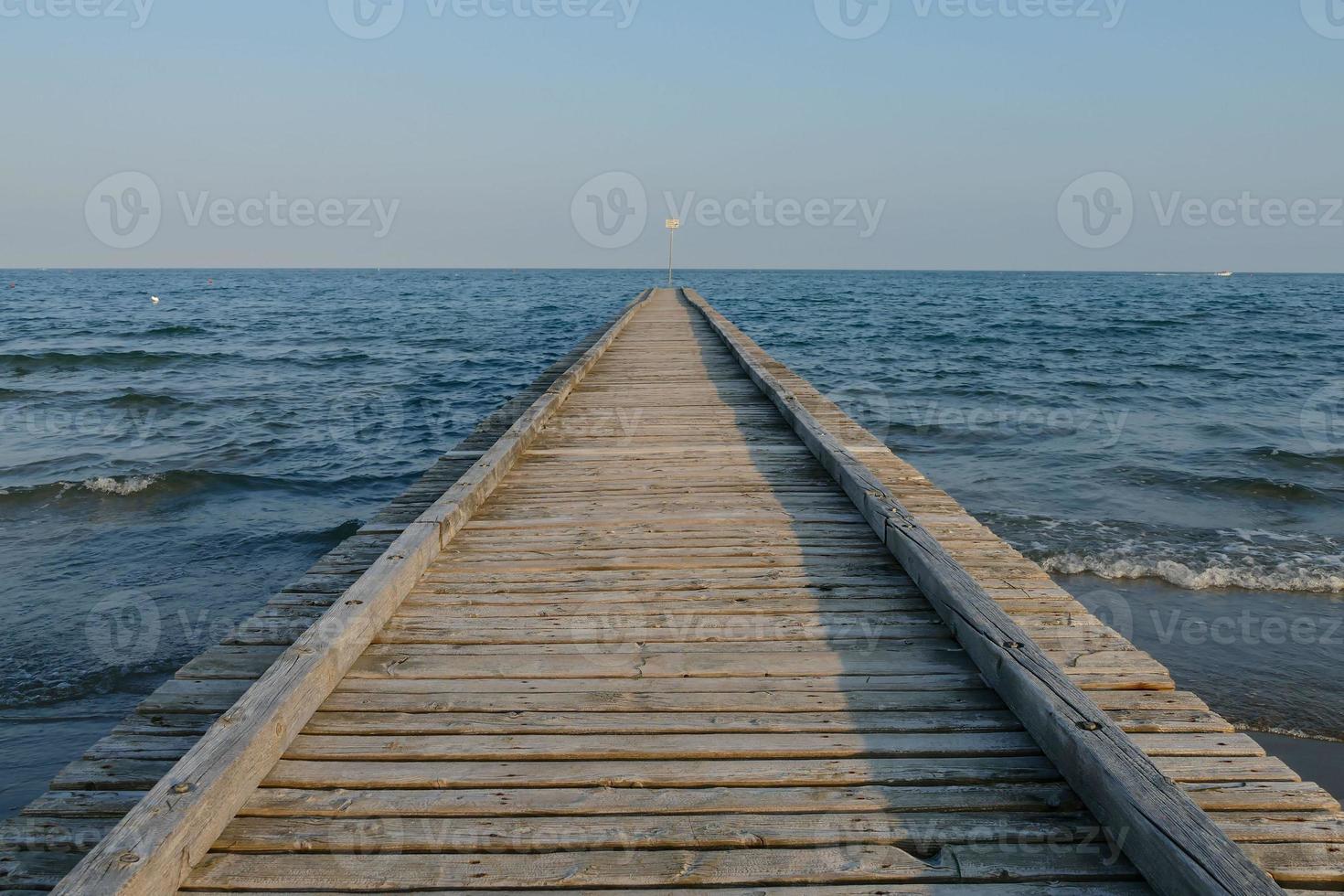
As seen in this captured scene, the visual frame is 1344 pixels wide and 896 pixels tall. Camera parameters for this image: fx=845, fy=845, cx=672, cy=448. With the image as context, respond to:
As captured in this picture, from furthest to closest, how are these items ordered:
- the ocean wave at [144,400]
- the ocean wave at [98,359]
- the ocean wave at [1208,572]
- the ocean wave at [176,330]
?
1. the ocean wave at [176,330]
2. the ocean wave at [98,359]
3. the ocean wave at [144,400]
4. the ocean wave at [1208,572]

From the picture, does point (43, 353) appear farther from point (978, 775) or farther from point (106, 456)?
point (978, 775)

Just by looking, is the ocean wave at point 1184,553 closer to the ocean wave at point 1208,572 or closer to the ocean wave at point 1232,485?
the ocean wave at point 1208,572

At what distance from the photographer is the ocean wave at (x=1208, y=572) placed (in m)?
7.71

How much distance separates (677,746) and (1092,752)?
4.04ft

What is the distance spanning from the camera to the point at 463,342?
3020cm

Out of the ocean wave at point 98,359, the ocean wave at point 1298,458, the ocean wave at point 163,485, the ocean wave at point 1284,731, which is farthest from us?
the ocean wave at point 98,359

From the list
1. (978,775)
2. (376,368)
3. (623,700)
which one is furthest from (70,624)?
(376,368)

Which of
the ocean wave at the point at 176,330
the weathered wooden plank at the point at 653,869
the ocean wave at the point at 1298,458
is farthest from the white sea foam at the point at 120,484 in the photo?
the ocean wave at the point at 176,330

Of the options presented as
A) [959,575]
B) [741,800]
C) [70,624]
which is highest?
[959,575]

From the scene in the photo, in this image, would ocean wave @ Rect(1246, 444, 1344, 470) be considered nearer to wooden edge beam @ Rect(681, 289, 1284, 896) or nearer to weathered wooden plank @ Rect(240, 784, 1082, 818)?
wooden edge beam @ Rect(681, 289, 1284, 896)

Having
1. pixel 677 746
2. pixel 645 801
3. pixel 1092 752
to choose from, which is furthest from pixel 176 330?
pixel 1092 752

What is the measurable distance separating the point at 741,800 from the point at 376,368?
23.5 metres

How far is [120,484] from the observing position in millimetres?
11062

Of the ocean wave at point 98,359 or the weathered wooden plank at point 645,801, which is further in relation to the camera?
the ocean wave at point 98,359
